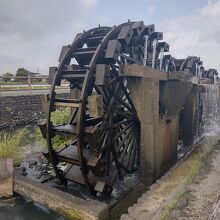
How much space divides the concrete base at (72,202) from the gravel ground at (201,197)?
42.4 inches

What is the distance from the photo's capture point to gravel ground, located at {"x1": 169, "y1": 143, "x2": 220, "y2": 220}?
9.59 ft

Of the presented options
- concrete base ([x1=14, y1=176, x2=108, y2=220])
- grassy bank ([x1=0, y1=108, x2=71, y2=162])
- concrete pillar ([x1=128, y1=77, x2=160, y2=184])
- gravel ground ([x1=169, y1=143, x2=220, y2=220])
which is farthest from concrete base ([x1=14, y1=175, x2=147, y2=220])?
grassy bank ([x1=0, y1=108, x2=71, y2=162])

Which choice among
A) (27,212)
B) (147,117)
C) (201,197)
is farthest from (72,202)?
(147,117)

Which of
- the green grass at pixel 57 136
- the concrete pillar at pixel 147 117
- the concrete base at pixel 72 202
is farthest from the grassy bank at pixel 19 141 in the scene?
the concrete pillar at pixel 147 117

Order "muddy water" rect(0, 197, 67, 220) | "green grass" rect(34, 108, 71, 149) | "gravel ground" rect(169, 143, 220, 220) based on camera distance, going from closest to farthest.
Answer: "gravel ground" rect(169, 143, 220, 220)
"muddy water" rect(0, 197, 67, 220)
"green grass" rect(34, 108, 71, 149)

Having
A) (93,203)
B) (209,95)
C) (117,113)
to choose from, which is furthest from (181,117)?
(93,203)

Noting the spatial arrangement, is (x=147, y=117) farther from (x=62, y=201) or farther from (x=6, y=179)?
(x=6, y=179)

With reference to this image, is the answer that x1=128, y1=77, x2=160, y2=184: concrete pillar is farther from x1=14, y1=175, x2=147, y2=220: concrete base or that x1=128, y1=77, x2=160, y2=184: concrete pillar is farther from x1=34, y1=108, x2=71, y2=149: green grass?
x1=34, y1=108, x2=71, y2=149: green grass

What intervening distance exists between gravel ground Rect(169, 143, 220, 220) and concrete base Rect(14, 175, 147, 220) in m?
1.08

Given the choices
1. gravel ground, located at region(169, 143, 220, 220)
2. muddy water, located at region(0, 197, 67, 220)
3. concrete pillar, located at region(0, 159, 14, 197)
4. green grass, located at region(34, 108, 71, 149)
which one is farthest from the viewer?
green grass, located at region(34, 108, 71, 149)

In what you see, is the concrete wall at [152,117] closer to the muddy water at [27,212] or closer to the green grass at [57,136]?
the muddy water at [27,212]

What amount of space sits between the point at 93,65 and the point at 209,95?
5832 mm

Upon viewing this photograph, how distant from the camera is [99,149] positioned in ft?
15.1

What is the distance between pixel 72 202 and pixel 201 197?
5.70 ft
